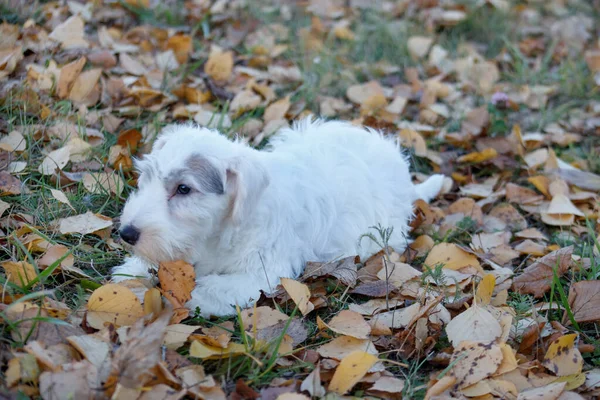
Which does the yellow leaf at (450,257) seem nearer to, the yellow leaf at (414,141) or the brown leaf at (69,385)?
the yellow leaf at (414,141)

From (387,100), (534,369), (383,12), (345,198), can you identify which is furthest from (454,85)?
(534,369)

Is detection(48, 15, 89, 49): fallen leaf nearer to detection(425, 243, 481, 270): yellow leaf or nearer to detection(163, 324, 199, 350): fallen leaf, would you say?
detection(163, 324, 199, 350): fallen leaf

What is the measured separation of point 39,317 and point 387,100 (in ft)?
14.3

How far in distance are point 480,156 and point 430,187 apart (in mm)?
705

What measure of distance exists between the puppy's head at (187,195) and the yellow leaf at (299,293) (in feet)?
1.47

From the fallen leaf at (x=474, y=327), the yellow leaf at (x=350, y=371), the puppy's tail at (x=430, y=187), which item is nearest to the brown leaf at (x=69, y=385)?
the yellow leaf at (x=350, y=371)

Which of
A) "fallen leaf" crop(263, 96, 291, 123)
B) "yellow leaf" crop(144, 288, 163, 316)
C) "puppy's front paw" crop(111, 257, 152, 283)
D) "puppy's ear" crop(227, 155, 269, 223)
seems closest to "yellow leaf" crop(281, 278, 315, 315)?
"puppy's ear" crop(227, 155, 269, 223)

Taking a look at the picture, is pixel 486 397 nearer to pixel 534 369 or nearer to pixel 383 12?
pixel 534 369

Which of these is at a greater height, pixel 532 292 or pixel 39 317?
pixel 39 317

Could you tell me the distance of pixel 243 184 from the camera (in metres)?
3.56

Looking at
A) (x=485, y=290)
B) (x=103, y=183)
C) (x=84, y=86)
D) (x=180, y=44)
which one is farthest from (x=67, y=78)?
(x=485, y=290)

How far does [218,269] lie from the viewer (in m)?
3.91

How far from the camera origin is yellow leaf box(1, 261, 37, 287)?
3.28 meters

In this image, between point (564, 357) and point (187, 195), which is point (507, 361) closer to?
point (564, 357)
